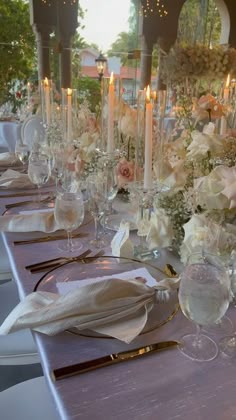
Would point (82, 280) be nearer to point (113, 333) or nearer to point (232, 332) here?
point (113, 333)

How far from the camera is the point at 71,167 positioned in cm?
166

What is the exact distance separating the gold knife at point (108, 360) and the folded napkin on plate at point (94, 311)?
0.09ft

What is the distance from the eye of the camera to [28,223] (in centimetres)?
123

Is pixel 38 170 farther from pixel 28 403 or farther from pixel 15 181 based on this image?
pixel 28 403

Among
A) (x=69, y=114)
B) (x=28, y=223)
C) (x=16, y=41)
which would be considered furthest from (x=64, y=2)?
(x=28, y=223)

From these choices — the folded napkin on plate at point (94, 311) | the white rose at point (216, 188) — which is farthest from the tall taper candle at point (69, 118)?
the folded napkin on plate at point (94, 311)

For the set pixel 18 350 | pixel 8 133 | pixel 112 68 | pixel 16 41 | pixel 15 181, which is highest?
pixel 16 41

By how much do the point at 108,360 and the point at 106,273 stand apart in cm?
33

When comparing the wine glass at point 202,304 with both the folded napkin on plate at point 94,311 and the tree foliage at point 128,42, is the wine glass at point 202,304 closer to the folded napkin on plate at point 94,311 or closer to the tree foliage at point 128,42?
the folded napkin on plate at point 94,311

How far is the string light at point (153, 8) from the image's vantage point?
7285mm

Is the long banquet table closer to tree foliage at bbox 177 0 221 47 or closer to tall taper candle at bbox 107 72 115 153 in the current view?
tall taper candle at bbox 107 72 115 153

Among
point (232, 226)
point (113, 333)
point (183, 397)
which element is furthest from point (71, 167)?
point (183, 397)

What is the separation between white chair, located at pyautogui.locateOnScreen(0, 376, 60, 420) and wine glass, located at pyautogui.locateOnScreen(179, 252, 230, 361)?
0.37 metres

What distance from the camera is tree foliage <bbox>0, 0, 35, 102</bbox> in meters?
6.54
